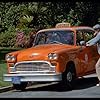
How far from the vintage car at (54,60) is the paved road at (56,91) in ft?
0.84

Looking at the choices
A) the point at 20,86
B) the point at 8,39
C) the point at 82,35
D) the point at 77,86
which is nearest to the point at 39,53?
the point at 20,86

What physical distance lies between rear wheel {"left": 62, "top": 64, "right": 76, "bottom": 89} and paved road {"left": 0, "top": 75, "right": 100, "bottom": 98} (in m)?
0.16

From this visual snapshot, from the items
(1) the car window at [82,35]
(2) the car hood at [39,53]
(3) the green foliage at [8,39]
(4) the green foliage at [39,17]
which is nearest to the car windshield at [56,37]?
(1) the car window at [82,35]

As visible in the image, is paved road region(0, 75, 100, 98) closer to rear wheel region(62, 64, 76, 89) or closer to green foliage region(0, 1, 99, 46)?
rear wheel region(62, 64, 76, 89)

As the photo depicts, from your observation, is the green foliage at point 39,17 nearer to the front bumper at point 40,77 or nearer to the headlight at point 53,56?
the front bumper at point 40,77

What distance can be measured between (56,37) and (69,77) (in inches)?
55.3

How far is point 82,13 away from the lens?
27641 mm

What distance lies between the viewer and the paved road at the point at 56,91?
9.01m

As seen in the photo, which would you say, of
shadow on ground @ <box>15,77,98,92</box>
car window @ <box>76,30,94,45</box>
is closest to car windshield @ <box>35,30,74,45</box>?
car window @ <box>76,30,94,45</box>

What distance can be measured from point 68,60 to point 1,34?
1755cm

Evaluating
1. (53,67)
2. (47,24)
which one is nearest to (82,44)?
(53,67)

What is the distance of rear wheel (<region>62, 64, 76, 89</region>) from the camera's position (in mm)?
9697

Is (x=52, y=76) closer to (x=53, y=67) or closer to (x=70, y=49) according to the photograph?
(x=53, y=67)

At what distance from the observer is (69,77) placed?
32.7ft
